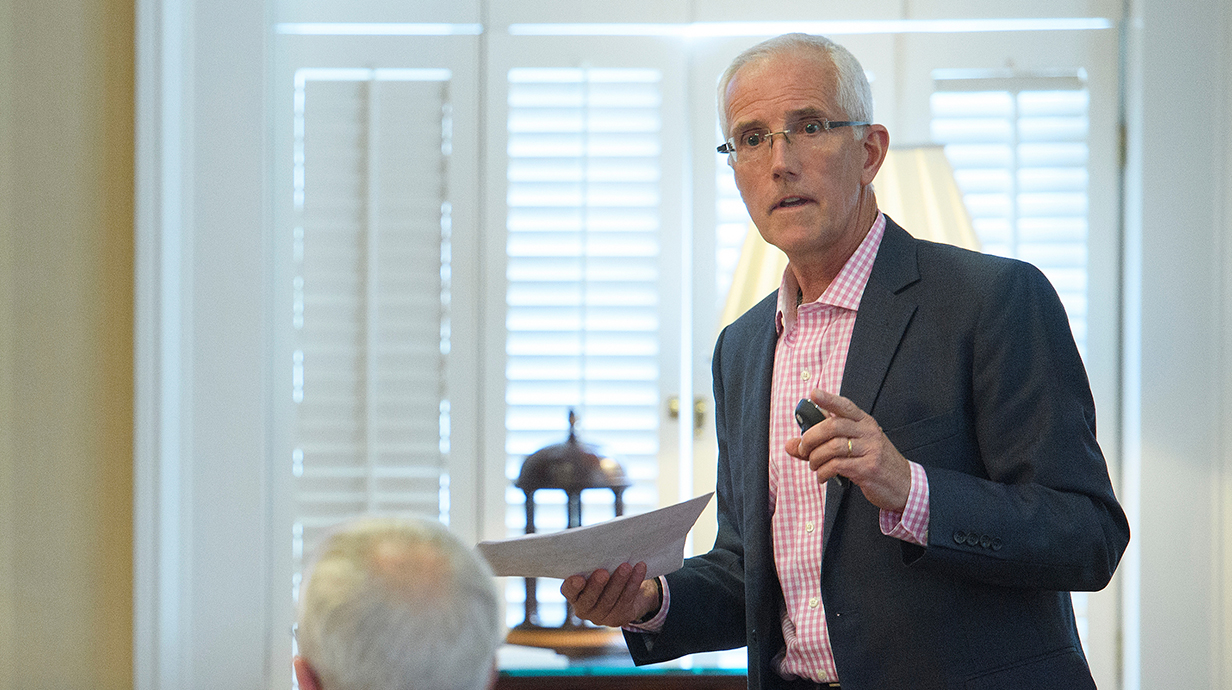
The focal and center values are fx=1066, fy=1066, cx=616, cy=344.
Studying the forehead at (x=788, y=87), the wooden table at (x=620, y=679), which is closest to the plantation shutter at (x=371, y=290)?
the wooden table at (x=620, y=679)

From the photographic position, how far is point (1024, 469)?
3.81ft

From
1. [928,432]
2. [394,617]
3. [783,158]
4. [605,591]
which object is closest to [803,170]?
[783,158]

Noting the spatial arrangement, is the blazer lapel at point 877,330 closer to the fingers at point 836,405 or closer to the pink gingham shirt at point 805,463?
the pink gingham shirt at point 805,463

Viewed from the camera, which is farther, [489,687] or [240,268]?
[240,268]

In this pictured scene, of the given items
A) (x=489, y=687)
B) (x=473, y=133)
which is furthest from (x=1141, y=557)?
(x=489, y=687)

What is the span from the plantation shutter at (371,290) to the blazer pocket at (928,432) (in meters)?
1.55

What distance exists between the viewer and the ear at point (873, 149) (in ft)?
4.53

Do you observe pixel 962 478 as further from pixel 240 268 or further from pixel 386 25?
pixel 386 25

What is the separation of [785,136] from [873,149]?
0.13 meters

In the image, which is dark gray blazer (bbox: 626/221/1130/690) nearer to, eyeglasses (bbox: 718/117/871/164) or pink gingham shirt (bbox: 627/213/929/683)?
pink gingham shirt (bbox: 627/213/929/683)

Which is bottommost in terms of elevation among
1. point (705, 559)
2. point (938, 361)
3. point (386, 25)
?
point (705, 559)

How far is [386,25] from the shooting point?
2559mm

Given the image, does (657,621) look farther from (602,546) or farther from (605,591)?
(602,546)

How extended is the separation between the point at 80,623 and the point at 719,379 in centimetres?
122
